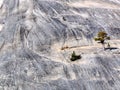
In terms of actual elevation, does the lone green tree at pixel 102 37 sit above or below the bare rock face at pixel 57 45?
above

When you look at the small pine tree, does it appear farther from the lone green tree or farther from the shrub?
the shrub

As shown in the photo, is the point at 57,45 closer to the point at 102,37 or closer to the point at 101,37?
the point at 101,37

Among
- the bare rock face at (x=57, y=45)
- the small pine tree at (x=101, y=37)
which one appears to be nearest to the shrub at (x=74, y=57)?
the bare rock face at (x=57, y=45)

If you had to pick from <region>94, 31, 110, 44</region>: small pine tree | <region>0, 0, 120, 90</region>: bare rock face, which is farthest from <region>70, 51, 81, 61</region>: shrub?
<region>94, 31, 110, 44</region>: small pine tree

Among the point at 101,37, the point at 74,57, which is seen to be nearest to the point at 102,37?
the point at 101,37

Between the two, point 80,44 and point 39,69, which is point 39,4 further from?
point 39,69

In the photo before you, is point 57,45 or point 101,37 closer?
point 57,45

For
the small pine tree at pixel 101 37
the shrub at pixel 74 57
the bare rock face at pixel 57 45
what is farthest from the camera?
the small pine tree at pixel 101 37

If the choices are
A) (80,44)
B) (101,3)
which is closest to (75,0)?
(101,3)

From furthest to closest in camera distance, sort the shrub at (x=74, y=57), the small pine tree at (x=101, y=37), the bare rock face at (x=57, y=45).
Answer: the small pine tree at (x=101, y=37), the shrub at (x=74, y=57), the bare rock face at (x=57, y=45)

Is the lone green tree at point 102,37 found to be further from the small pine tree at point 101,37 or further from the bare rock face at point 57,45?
the bare rock face at point 57,45
